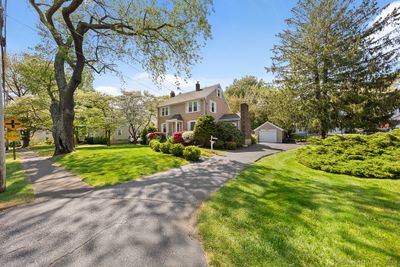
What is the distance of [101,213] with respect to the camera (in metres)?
4.11

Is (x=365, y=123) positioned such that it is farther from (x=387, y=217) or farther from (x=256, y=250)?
(x=256, y=250)

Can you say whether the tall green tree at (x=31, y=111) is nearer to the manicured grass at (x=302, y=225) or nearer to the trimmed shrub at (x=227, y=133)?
the trimmed shrub at (x=227, y=133)

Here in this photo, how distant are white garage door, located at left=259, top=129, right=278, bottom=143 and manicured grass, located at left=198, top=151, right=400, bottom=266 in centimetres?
2171

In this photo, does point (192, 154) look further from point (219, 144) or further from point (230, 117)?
point (230, 117)

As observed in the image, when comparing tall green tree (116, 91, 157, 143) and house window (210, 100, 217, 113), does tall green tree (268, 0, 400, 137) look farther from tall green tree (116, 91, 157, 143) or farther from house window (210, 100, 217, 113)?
tall green tree (116, 91, 157, 143)

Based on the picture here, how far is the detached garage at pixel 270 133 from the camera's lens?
2709 cm

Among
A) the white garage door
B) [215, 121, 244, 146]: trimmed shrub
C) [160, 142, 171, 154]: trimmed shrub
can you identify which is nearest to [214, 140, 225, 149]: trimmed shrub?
[215, 121, 244, 146]: trimmed shrub

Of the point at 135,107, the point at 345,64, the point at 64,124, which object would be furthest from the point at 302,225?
the point at 135,107

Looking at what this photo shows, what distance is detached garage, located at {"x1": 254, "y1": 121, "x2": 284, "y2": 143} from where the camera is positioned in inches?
1067

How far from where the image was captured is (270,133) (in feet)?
91.3

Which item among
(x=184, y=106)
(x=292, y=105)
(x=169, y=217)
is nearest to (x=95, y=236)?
(x=169, y=217)

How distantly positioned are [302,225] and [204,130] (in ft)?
45.3

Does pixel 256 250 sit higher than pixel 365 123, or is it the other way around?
pixel 365 123

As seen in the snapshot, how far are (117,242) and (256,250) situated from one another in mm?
2238
